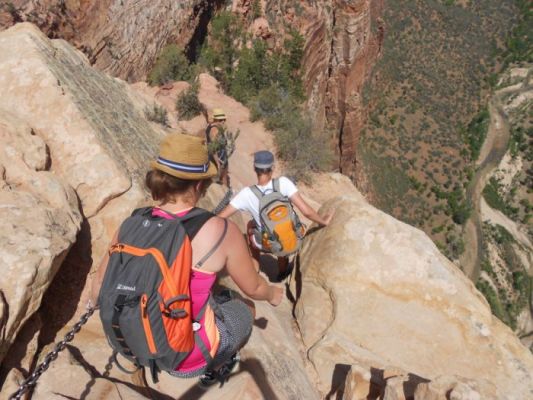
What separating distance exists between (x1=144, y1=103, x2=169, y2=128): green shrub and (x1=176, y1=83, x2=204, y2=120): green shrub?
383cm

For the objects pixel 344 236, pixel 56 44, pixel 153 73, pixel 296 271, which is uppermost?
pixel 56 44

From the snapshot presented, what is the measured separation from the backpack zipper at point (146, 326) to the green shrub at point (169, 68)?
11.2 meters

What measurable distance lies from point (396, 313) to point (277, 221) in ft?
4.77

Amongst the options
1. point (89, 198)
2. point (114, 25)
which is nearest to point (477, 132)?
point (114, 25)

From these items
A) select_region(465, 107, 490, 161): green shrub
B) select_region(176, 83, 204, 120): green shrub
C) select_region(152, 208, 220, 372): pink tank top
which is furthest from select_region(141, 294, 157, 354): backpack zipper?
select_region(465, 107, 490, 161): green shrub

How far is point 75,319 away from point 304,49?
51.0 feet

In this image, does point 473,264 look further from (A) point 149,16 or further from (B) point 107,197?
(B) point 107,197

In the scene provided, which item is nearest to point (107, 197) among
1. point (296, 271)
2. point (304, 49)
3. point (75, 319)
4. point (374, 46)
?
point (75, 319)

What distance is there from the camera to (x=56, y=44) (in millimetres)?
4926

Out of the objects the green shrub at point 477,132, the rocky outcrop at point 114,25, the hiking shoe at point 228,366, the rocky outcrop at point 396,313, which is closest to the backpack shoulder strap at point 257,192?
the rocky outcrop at point 396,313

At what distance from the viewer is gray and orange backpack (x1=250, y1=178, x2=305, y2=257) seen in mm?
3586

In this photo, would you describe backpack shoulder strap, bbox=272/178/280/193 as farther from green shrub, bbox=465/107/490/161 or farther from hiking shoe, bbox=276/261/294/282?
green shrub, bbox=465/107/490/161

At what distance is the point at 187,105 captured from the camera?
10.3 m

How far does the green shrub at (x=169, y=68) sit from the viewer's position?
11830 mm
